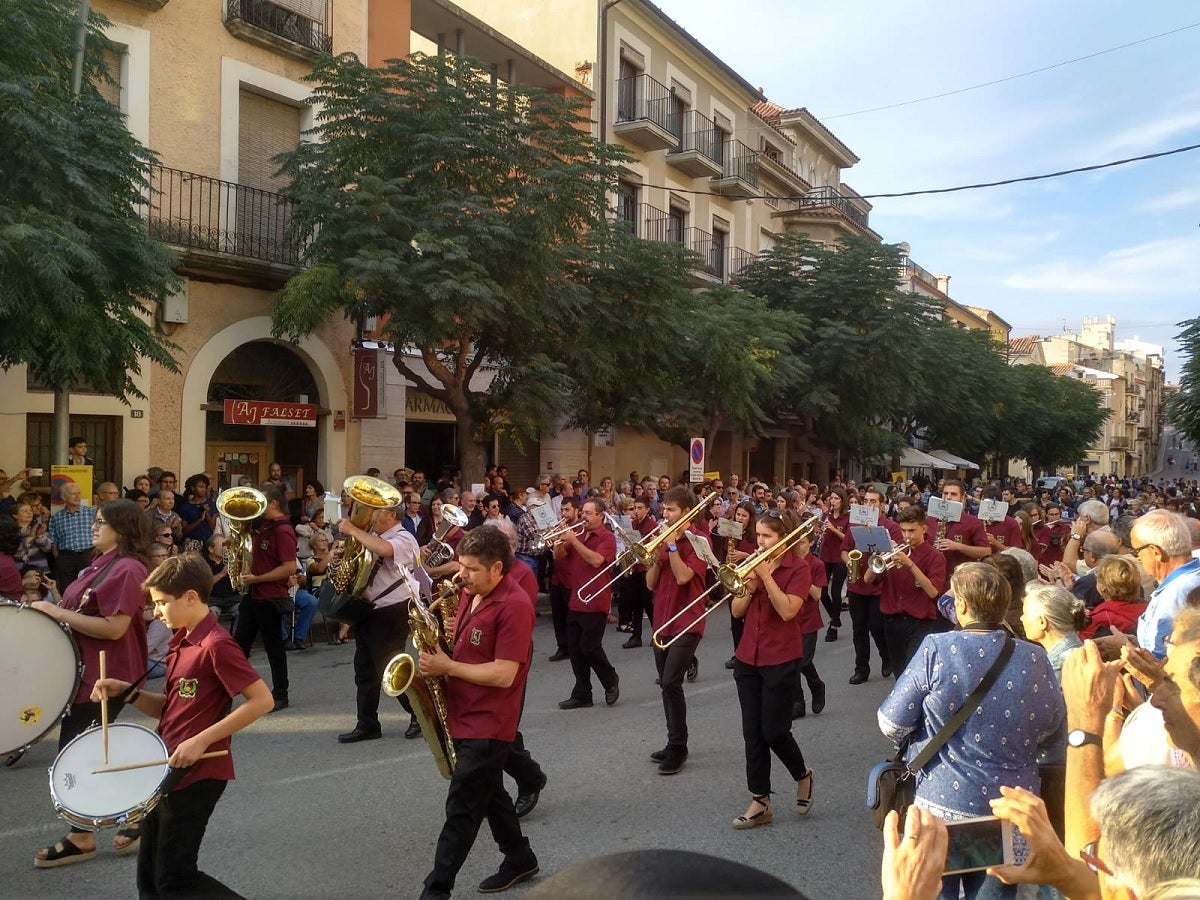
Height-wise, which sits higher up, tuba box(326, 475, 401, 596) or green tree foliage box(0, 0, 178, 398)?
green tree foliage box(0, 0, 178, 398)

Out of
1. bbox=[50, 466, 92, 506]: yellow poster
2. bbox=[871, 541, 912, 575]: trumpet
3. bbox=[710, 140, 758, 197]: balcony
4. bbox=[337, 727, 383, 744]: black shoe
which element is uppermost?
bbox=[710, 140, 758, 197]: balcony

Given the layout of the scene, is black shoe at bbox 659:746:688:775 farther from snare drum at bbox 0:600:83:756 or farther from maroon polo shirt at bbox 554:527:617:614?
snare drum at bbox 0:600:83:756

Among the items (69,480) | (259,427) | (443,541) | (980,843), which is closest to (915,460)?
(259,427)

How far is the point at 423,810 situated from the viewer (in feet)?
18.2

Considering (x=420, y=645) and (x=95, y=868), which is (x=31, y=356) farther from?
(x=420, y=645)

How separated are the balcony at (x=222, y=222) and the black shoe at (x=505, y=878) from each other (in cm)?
1127

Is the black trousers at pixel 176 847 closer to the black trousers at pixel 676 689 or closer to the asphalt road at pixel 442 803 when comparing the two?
the asphalt road at pixel 442 803

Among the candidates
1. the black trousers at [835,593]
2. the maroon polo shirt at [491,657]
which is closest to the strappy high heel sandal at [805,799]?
the maroon polo shirt at [491,657]

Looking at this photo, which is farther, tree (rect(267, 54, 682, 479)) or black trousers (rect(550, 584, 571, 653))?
tree (rect(267, 54, 682, 479))

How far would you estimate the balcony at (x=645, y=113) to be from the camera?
24.1 meters

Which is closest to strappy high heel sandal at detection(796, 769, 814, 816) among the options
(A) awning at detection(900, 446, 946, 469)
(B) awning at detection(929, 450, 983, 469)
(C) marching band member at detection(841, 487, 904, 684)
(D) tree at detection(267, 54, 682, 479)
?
(C) marching band member at detection(841, 487, 904, 684)

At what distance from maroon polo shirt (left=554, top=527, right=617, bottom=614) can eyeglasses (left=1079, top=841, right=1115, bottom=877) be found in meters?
5.58

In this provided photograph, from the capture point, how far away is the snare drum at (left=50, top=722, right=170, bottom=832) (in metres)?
3.53

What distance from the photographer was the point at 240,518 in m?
6.96
